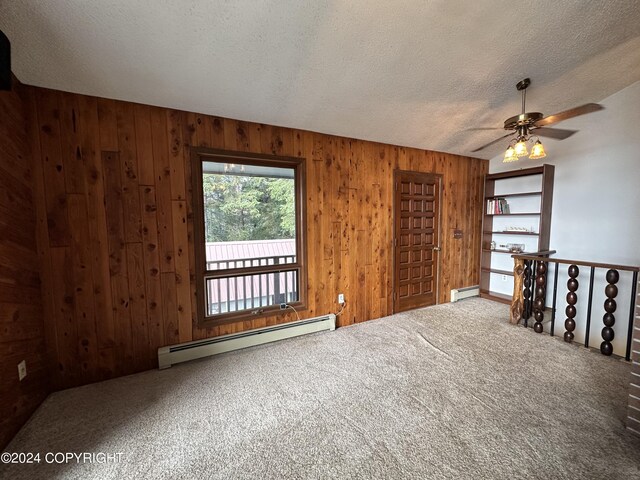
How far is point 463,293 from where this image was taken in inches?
173

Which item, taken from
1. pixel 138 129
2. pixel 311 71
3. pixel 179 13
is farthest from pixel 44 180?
pixel 311 71

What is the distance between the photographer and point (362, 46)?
196 centimetres

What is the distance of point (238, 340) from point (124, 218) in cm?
161

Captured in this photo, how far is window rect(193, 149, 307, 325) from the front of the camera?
8.55 feet

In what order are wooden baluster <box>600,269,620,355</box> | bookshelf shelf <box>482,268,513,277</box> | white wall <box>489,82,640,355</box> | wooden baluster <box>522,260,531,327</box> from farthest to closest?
bookshelf shelf <box>482,268,513,277</box>
wooden baluster <box>522,260,531,327</box>
white wall <box>489,82,640,355</box>
wooden baluster <box>600,269,620,355</box>

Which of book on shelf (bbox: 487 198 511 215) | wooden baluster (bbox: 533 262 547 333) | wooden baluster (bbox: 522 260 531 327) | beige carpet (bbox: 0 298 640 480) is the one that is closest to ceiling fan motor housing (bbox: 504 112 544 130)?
wooden baluster (bbox: 533 262 547 333)

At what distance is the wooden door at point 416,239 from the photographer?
3730 millimetres

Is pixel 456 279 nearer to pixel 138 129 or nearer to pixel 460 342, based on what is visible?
pixel 460 342

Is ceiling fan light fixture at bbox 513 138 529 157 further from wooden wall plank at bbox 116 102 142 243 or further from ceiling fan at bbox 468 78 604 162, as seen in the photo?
wooden wall plank at bbox 116 102 142 243

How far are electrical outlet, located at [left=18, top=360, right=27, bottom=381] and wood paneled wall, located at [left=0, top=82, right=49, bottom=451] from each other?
27mm

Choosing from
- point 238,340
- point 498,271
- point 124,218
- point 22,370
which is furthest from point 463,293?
point 22,370

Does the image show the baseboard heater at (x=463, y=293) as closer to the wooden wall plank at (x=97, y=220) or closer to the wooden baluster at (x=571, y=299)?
the wooden baluster at (x=571, y=299)

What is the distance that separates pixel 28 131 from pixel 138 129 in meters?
0.72

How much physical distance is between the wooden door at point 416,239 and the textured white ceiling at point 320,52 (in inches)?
46.7
